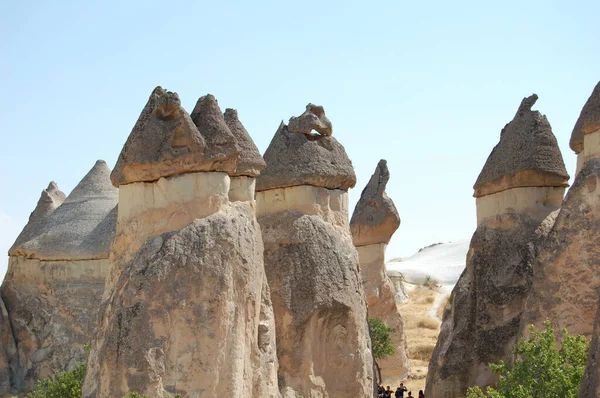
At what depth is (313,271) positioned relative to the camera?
13867 mm

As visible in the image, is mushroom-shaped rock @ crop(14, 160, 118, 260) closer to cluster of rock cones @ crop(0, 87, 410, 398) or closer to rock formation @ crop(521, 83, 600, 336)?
cluster of rock cones @ crop(0, 87, 410, 398)

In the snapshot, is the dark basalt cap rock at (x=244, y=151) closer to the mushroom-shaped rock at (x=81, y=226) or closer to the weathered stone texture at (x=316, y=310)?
the weathered stone texture at (x=316, y=310)

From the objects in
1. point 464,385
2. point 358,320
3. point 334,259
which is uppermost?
point 334,259

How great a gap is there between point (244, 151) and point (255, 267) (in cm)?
204

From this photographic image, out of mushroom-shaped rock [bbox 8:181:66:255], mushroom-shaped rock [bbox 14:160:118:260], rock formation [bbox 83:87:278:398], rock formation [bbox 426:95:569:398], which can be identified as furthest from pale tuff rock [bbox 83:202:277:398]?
mushroom-shaped rock [bbox 8:181:66:255]

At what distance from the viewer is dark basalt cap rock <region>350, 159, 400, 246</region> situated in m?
22.1

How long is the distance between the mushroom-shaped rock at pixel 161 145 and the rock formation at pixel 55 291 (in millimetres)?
9575

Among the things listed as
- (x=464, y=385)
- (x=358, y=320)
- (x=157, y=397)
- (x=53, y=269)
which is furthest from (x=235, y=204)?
(x=53, y=269)

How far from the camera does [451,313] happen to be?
16.2 m

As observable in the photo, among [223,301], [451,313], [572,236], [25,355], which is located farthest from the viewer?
[25,355]

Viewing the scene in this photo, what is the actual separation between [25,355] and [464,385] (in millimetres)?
9499

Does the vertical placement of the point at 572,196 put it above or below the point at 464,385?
above

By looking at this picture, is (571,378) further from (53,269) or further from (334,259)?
(53,269)

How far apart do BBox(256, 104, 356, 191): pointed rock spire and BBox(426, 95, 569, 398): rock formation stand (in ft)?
8.07
